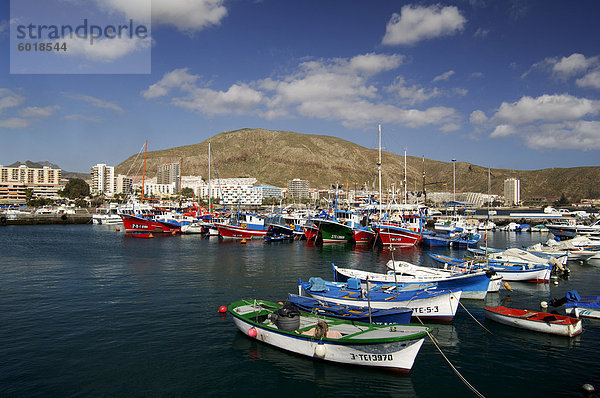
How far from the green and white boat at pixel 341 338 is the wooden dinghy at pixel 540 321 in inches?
334

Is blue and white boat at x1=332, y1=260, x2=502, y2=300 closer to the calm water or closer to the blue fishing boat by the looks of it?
the calm water

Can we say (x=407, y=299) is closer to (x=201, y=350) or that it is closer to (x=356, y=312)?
(x=356, y=312)

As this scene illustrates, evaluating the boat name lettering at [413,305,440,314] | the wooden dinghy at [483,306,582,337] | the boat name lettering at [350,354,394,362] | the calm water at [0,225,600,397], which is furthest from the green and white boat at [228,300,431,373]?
the wooden dinghy at [483,306,582,337]

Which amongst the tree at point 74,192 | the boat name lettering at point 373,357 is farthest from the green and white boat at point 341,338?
the tree at point 74,192

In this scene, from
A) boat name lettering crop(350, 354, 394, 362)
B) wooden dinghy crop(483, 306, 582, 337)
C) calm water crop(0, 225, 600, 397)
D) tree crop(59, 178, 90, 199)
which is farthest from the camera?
tree crop(59, 178, 90, 199)

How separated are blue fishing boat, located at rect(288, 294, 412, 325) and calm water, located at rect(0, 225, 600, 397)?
2.00 metres

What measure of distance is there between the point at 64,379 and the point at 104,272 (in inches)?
907

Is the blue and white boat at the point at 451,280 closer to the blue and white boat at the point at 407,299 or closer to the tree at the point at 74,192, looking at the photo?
the blue and white boat at the point at 407,299

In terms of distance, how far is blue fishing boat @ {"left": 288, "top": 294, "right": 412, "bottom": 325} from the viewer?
17.3m

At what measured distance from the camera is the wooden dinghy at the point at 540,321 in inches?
732

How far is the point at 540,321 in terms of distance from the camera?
19.1 metres

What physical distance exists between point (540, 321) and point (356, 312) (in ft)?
32.6

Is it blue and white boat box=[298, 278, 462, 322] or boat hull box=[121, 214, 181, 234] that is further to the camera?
boat hull box=[121, 214, 181, 234]

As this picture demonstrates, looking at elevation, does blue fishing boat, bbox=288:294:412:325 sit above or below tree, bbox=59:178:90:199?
below
